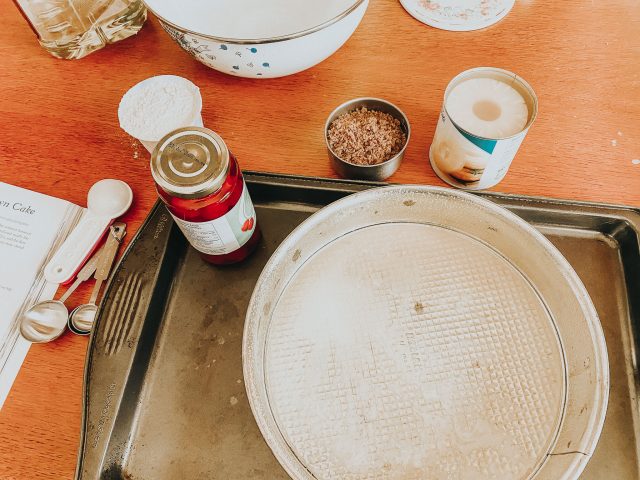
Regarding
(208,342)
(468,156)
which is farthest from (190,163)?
(468,156)

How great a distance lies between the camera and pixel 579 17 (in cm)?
79

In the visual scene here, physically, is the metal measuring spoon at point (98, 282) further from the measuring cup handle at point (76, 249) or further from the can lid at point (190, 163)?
the can lid at point (190, 163)

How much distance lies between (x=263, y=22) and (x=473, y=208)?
0.49 meters

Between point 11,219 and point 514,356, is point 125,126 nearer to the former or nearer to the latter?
point 11,219

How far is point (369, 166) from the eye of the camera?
0.63m

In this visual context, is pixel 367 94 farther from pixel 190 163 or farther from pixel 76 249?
pixel 76 249

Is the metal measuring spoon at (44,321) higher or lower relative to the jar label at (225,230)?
lower

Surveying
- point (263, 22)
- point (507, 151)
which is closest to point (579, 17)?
point (507, 151)

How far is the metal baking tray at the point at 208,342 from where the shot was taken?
0.54 metres

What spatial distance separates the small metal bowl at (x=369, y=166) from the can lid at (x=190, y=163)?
Result: 0.19 meters

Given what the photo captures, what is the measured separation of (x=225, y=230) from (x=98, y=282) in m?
0.21

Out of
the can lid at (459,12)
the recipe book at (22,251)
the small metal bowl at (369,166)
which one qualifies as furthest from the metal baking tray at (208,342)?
the can lid at (459,12)

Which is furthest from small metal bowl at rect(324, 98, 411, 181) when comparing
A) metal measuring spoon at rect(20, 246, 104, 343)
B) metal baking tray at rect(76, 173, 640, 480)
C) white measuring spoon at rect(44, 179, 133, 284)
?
metal measuring spoon at rect(20, 246, 104, 343)

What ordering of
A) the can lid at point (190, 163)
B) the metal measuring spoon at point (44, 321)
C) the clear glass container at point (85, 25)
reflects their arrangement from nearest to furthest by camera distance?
the can lid at point (190, 163), the metal measuring spoon at point (44, 321), the clear glass container at point (85, 25)
